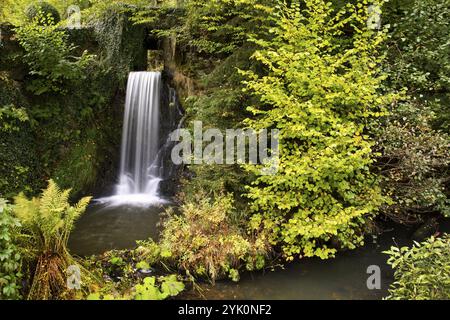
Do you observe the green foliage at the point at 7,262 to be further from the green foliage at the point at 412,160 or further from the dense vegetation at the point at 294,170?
the green foliage at the point at 412,160

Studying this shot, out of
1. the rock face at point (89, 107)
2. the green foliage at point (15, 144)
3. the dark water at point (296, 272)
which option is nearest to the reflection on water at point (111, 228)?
the dark water at point (296, 272)

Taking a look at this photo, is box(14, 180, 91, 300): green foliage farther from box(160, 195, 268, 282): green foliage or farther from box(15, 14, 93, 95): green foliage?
box(15, 14, 93, 95): green foliage

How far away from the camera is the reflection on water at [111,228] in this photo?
23.2 ft

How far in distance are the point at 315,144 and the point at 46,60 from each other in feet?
23.7

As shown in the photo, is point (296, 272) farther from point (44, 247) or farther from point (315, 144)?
point (44, 247)

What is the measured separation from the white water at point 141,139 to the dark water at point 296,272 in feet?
8.15

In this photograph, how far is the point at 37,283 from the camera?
4684mm

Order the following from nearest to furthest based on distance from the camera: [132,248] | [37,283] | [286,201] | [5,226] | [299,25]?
1. [5,226]
2. [37,283]
3. [286,201]
4. [299,25]
5. [132,248]

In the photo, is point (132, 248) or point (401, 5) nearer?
point (132, 248)

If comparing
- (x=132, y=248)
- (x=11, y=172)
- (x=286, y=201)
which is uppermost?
(x=11, y=172)

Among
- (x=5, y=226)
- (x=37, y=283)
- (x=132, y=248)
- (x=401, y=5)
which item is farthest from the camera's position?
(x=401, y=5)
